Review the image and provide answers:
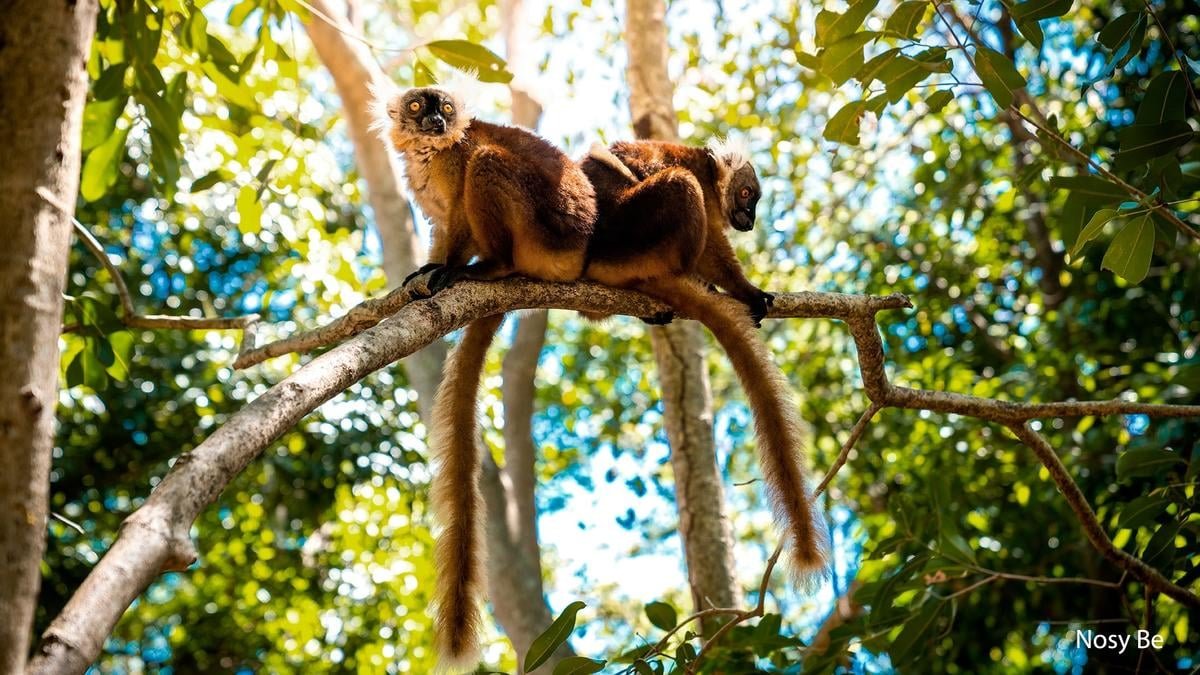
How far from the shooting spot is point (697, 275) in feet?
15.3

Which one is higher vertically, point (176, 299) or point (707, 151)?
point (176, 299)

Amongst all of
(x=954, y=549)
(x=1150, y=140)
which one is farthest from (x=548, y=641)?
(x=1150, y=140)

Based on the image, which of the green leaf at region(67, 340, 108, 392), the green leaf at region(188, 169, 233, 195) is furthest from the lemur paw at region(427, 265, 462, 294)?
the green leaf at region(67, 340, 108, 392)

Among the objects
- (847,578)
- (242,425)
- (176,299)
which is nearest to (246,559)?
(176,299)

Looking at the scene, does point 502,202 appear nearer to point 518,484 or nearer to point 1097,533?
point 1097,533

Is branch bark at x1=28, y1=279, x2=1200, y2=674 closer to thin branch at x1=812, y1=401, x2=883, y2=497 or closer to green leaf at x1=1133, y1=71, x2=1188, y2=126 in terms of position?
thin branch at x1=812, y1=401, x2=883, y2=497

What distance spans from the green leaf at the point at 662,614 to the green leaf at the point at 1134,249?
2193 mm

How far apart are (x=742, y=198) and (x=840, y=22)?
73.7 inches

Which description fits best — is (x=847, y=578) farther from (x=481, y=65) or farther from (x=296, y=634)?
(x=481, y=65)

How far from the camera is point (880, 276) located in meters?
7.54

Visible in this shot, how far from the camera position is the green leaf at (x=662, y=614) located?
4113mm

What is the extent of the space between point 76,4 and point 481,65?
278cm

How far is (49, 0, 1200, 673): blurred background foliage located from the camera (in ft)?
14.0

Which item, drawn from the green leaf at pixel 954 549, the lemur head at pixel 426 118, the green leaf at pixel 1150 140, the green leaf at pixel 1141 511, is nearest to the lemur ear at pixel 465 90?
the lemur head at pixel 426 118
